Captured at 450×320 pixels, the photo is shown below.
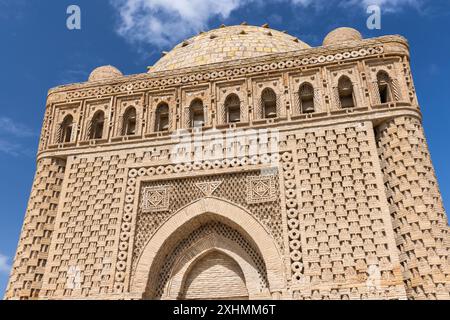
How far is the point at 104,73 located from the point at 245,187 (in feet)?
16.4

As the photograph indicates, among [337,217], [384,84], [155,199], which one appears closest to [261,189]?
[337,217]

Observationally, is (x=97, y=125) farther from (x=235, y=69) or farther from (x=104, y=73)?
(x=235, y=69)

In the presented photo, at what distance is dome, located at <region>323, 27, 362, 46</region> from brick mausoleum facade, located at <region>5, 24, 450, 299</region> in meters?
0.04

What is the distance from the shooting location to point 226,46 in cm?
1177

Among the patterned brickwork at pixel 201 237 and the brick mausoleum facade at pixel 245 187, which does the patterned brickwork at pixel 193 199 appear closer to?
the brick mausoleum facade at pixel 245 187

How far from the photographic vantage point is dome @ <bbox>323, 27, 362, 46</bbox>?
10203 millimetres

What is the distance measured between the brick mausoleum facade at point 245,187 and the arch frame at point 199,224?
1.0 inches

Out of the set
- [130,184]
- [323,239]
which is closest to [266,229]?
[323,239]

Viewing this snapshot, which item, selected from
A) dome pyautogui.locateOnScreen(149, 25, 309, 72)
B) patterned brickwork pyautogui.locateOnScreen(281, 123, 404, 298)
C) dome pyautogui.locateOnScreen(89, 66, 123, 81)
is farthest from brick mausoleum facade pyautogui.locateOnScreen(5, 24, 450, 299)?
dome pyautogui.locateOnScreen(149, 25, 309, 72)

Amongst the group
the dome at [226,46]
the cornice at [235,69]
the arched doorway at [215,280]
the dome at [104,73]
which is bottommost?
the arched doorway at [215,280]

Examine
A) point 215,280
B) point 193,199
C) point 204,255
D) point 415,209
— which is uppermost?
point 193,199

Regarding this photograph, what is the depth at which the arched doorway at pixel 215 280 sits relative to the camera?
8289mm

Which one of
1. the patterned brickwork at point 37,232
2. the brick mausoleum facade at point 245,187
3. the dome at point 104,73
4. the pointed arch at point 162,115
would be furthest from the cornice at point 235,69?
the patterned brickwork at point 37,232

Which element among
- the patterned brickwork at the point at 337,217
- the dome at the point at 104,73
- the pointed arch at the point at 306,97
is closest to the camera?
the patterned brickwork at the point at 337,217
